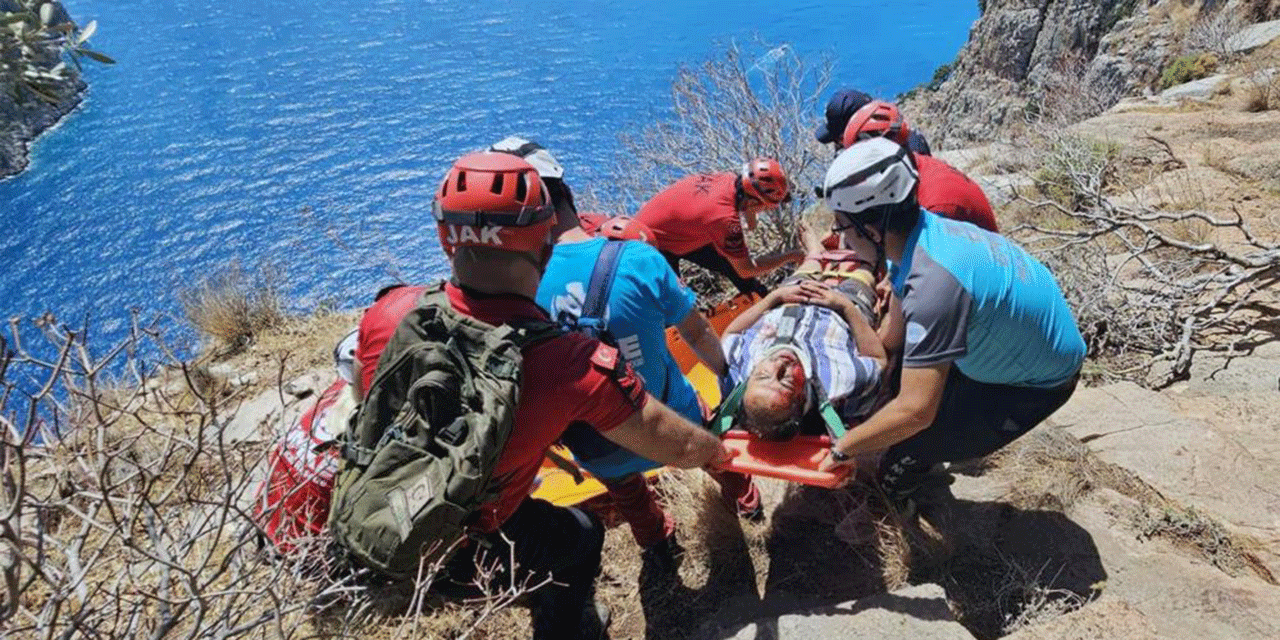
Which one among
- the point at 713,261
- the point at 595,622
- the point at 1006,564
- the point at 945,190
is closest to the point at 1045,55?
the point at 713,261

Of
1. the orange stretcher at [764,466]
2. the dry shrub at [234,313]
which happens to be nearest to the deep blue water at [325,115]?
the dry shrub at [234,313]

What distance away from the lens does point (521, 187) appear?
6.50ft

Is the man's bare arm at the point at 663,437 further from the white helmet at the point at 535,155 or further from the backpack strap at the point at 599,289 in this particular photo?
the white helmet at the point at 535,155

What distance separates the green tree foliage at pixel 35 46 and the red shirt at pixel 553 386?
3.31 feet

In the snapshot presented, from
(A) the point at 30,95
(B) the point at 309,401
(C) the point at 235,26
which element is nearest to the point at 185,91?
(C) the point at 235,26

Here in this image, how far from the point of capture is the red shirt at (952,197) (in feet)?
11.0

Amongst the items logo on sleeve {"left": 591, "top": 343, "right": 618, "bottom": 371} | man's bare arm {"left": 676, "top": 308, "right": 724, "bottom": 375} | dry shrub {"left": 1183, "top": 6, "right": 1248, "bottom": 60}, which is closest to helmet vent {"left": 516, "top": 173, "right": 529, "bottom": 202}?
logo on sleeve {"left": 591, "top": 343, "right": 618, "bottom": 371}

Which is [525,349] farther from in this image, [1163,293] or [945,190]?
[1163,293]

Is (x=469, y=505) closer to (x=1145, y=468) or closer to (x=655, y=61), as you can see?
(x=1145, y=468)

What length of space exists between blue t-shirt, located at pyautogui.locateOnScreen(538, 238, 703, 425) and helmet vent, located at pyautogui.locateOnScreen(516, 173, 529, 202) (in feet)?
2.37

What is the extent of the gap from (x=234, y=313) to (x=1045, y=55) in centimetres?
→ 3067

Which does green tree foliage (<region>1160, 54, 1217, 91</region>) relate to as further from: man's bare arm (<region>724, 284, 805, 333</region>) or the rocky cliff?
man's bare arm (<region>724, 284, 805, 333</region>)

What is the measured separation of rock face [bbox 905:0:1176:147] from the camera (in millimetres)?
19394

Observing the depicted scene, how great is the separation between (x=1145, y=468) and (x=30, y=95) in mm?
4189
